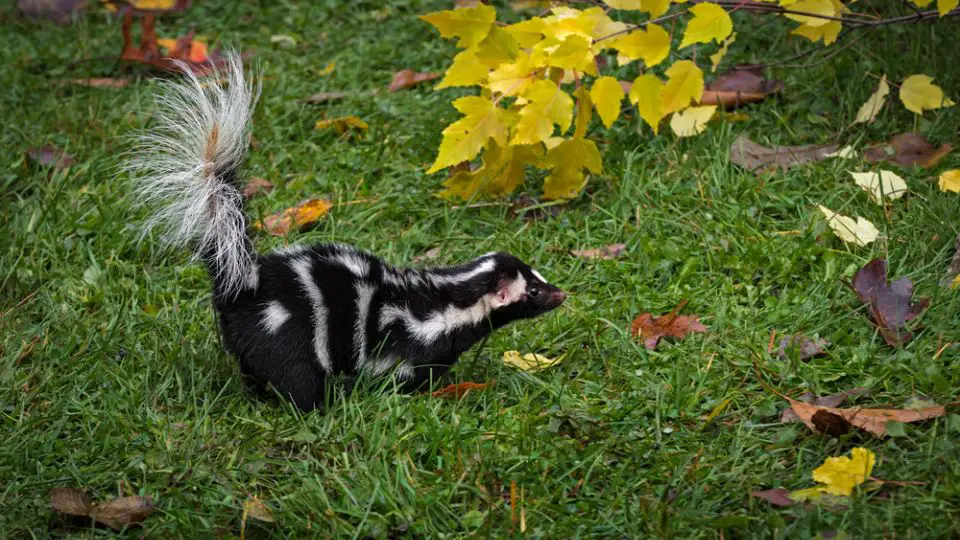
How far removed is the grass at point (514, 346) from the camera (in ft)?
10.8

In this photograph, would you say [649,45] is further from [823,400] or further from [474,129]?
[823,400]

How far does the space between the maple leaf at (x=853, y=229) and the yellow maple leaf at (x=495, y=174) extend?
1.30 m

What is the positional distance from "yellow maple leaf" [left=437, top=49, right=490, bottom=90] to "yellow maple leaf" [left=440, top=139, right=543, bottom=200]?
34cm

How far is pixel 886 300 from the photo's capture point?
4125 mm

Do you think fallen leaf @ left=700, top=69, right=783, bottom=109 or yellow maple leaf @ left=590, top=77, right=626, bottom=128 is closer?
yellow maple leaf @ left=590, top=77, right=626, bottom=128

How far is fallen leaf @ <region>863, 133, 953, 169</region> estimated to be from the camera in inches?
196

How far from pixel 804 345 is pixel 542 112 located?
4.63ft

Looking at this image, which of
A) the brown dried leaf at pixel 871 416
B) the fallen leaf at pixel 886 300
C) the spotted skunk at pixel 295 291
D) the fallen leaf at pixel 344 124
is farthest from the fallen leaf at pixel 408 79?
the brown dried leaf at pixel 871 416

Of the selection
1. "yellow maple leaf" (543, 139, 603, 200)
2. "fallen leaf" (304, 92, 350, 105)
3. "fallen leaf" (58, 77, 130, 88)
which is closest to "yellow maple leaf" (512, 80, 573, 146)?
"yellow maple leaf" (543, 139, 603, 200)

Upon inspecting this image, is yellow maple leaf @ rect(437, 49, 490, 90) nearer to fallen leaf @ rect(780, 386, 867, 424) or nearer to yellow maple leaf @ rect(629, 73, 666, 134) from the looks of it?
yellow maple leaf @ rect(629, 73, 666, 134)

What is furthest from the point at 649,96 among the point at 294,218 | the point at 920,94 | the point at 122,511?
the point at 122,511

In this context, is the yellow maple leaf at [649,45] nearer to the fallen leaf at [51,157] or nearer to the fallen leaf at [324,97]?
the fallen leaf at [324,97]

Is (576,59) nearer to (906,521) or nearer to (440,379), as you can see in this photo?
(440,379)

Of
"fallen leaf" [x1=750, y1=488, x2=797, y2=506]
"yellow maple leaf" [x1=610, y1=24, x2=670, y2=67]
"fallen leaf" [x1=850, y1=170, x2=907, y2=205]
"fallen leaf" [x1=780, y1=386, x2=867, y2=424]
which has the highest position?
"yellow maple leaf" [x1=610, y1=24, x2=670, y2=67]
